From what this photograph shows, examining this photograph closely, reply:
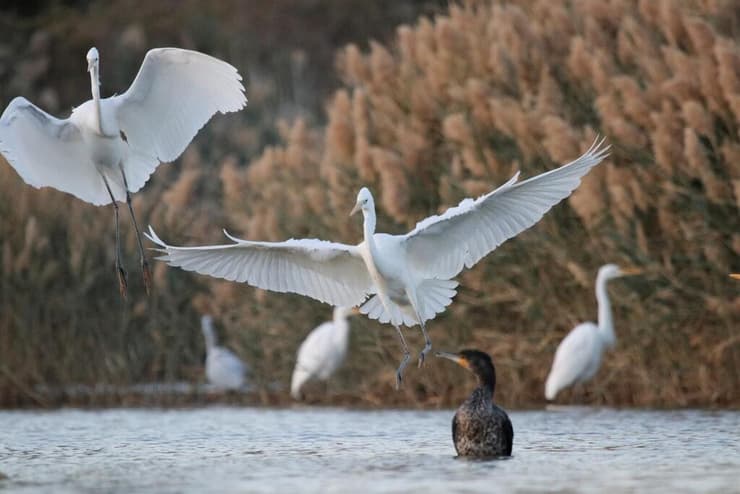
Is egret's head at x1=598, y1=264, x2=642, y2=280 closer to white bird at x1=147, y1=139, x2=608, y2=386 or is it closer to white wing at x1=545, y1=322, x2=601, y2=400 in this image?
white wing at x1=545, y1=322, x2=601, y2=400

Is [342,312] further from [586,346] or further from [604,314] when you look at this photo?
[586,346]

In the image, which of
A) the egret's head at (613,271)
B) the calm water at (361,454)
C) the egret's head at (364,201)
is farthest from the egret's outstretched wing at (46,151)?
the egret's head at (613,271)

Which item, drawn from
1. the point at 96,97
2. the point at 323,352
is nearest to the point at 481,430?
the point at 96,97

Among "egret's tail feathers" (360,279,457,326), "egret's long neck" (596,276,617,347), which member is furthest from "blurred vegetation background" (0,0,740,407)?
"egret's tail feathers" (360,279,457,326)

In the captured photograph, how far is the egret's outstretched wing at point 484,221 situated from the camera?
9.50 m

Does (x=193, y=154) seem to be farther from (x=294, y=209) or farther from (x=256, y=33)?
(x=256, y=33)

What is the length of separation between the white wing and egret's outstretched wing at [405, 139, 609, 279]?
6.37ft

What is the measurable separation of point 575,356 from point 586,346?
4.6 inches

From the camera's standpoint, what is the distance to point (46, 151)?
1050 cm

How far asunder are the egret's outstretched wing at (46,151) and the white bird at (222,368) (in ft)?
13.4

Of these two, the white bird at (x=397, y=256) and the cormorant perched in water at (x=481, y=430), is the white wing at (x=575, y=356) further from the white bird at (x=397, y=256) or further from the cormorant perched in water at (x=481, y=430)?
the cormorant perched in water at (x=481, y=430)

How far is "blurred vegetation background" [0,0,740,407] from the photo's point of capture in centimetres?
1223

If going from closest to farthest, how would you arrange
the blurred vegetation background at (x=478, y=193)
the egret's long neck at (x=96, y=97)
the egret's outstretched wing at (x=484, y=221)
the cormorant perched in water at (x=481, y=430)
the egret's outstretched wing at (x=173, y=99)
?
the cormorant perched in water at (x=481, y=430) → the egret's outstretched wing at (x=484, y=221) → the egret's long neck at (x=96, y=97) → the egret's outstretched wing at (x=173, y=99) → the blurred vegetation background at (x=478, y=193)

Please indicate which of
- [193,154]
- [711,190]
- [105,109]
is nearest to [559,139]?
[711,190]
